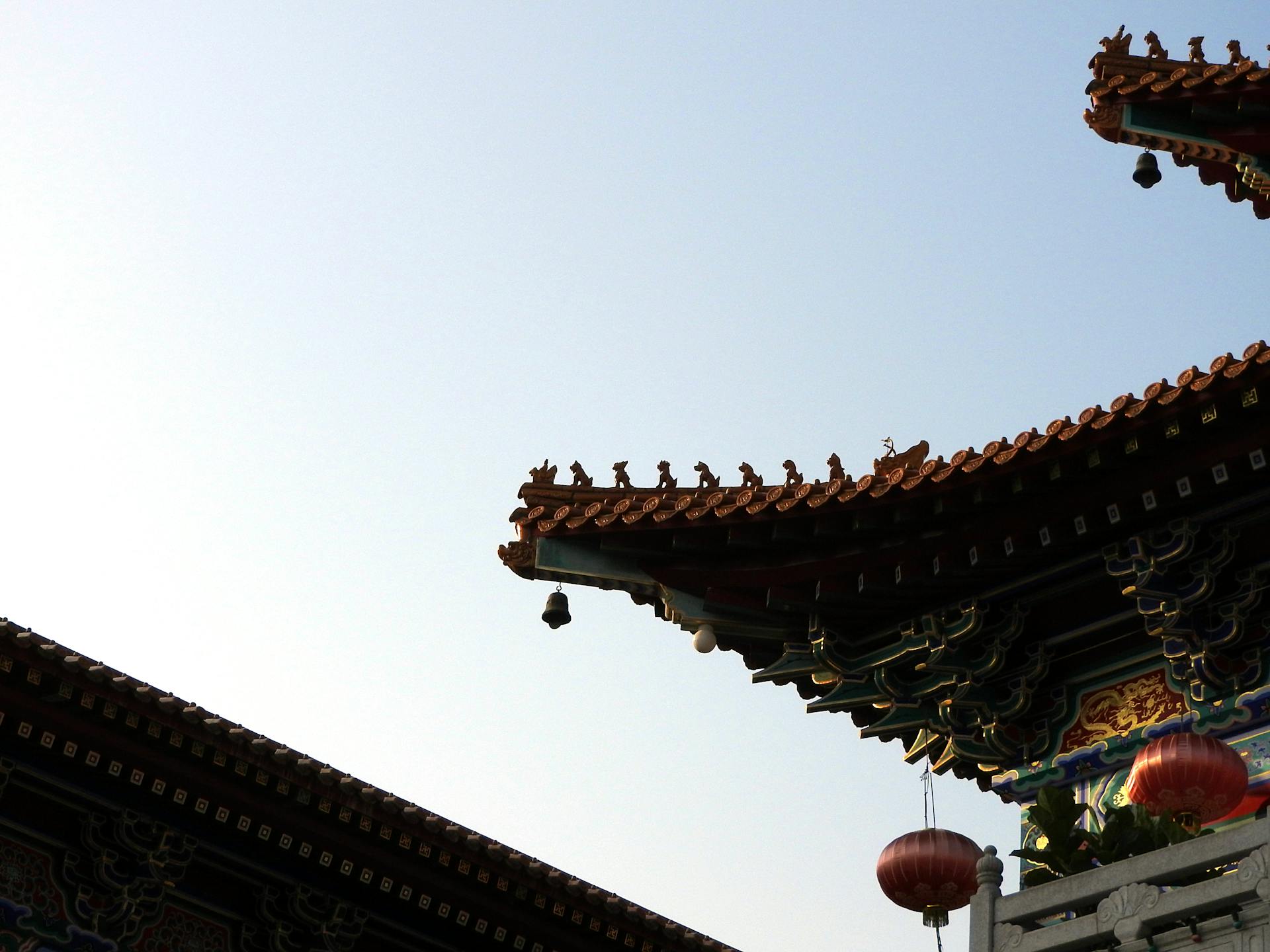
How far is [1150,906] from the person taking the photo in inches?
312

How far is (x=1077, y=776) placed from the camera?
35.8ft

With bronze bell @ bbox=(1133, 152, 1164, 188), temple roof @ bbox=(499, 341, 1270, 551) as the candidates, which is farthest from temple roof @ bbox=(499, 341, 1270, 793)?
bronze bell @ bbox=(1133, 152, 1164, 188)

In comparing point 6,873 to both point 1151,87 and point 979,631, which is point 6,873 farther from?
point 1151,87

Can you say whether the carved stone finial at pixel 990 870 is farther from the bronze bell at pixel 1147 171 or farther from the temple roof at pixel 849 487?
the bronze bell at pixel 1147 171

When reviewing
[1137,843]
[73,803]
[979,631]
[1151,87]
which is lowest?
[1137,843]

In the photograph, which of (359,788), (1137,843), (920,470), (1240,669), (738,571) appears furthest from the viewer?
(359,788)

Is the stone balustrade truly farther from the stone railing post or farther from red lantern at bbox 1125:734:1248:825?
red lantern at bbox 1125:734:1248:825

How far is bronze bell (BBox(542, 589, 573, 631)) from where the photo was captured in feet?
41.0

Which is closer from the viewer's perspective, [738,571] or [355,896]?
[738,571]

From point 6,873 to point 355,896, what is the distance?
259 centimetres

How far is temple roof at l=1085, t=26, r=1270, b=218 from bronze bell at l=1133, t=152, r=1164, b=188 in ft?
0.30

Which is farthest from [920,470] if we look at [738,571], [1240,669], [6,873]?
[6,873]

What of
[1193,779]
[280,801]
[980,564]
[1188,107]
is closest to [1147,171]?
[1188,107]

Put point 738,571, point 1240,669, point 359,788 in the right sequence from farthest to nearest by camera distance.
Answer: point 359,788
point 738,571
point 1240,669
